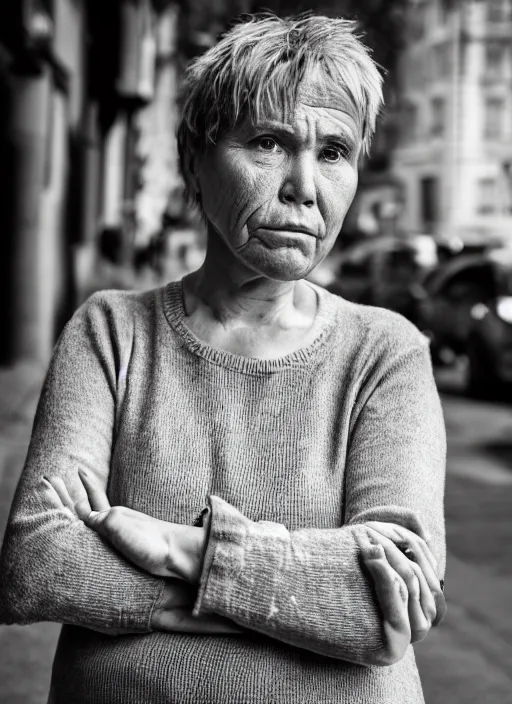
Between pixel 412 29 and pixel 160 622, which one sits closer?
pixel 160 622

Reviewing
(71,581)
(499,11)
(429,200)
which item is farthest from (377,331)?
(429,200)

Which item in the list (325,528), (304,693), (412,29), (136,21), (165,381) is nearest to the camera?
(304,693)

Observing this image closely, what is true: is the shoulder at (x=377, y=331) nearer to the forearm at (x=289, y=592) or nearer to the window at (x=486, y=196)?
the forearm at (x=289, y=592)

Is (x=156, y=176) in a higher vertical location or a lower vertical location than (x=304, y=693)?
lower

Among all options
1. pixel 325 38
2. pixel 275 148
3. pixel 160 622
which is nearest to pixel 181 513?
pixel 160 622

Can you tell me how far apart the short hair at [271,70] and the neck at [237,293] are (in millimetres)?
188

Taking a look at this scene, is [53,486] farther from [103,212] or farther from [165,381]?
[103,212]

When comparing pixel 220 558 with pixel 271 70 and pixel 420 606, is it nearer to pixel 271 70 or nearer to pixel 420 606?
pixel 420 606

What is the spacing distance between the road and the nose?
1.82 metres

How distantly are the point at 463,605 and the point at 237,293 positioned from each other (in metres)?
2.55

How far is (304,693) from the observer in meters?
1.41

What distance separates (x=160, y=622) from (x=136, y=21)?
13.8m

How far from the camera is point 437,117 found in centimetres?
1725

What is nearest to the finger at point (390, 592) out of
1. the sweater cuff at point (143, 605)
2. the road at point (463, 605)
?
the sweater cuff at point (143, 605)
